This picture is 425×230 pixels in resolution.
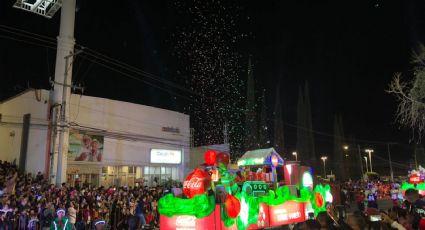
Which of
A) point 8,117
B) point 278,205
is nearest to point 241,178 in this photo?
point 278,205

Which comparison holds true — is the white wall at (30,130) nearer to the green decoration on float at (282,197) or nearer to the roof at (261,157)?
the roof at (261,157)

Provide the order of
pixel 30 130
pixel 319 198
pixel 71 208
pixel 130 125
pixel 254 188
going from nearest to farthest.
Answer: pixel 254 188 < pixel 319 198 < pixel 71 208 < pixel 30 130 < pixel 130 125

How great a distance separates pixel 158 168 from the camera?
1462 inches

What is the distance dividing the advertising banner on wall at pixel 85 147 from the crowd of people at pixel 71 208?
24.9 feet

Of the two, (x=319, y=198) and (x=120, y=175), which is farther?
(x=120, y=175)

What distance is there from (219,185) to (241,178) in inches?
136

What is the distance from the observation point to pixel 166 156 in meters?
37.1

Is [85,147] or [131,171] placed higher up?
[85,147]

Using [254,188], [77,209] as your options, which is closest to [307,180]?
[254,188]

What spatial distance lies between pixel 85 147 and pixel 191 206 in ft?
81.7

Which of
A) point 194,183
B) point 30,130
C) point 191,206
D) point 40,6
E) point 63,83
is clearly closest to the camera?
point 191,206

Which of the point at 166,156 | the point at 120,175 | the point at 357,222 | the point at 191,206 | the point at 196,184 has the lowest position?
the point at 357,222

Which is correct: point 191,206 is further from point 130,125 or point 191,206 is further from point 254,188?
point 130,125

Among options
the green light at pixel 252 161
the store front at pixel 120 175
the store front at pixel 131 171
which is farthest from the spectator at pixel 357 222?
the store front at pixel 131 171
